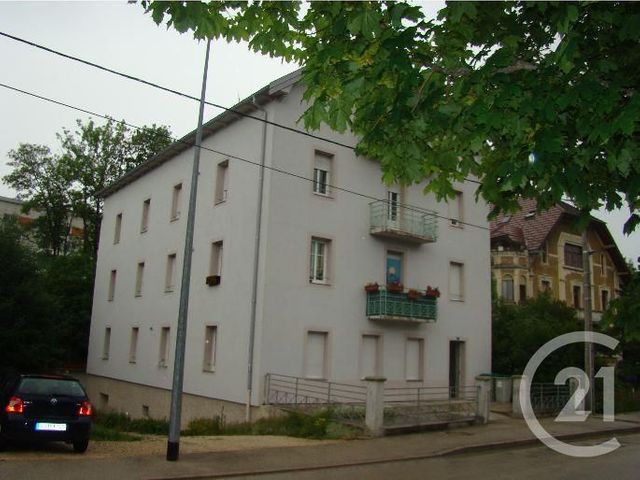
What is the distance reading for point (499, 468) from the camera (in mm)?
12594

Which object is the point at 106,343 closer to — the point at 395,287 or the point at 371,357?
the point at 371,357

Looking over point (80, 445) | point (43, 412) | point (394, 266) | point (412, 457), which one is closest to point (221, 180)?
point (394, 266)

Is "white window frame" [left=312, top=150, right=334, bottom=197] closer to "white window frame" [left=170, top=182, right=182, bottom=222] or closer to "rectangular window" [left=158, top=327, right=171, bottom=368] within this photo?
"white window frame" [left=170, top=182, right=182, bottom=222]

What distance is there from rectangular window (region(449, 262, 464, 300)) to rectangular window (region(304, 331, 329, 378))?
6676 millimetres

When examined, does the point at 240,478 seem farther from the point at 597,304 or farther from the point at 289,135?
the point at 597,304

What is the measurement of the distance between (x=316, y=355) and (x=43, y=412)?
10446mm

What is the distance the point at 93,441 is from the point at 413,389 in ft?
39.4

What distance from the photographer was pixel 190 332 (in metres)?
23.3

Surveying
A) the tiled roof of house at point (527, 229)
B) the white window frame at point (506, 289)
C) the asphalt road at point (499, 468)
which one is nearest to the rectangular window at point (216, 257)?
the asphalt road at point (499, 468)

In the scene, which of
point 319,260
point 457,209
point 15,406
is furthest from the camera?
point 457,209

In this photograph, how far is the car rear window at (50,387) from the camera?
38.7 feet

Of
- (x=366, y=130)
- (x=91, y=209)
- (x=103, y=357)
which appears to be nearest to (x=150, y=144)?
(x=91, y=209)

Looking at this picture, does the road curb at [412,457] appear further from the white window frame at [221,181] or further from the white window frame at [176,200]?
the white window frame at [176,200]

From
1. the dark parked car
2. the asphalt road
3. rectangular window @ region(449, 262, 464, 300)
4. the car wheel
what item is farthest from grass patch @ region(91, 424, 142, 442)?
rectangular window @ region(449, 262, 464, 300)
